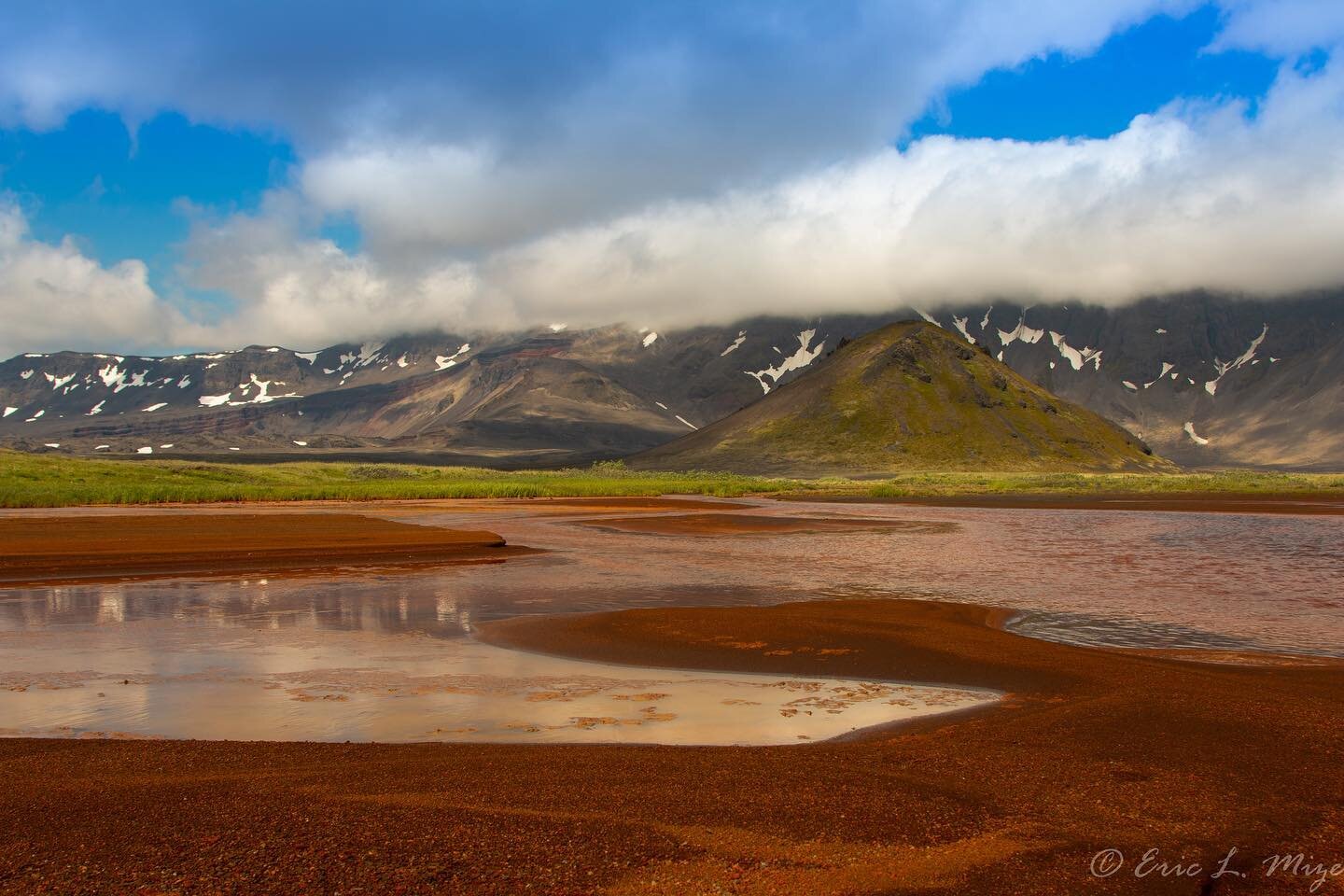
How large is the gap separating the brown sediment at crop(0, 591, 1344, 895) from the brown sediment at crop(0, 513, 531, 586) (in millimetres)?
24853

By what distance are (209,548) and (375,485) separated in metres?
67.2

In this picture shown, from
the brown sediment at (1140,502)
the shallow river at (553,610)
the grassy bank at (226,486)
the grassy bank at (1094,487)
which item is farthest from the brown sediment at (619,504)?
the shallow river at (553,610)

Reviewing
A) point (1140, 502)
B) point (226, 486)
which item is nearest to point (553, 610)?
point (226, 486)

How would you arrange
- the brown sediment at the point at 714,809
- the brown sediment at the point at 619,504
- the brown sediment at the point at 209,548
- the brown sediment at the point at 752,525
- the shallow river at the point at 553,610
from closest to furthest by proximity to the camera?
the brown sediment at the point at 714,809 < the shallow river at the point at 553,610 < the brown sediment at the point at 209,548 < the brown sediment at the point at 752,525 < the brown sediment at the point at 619,504

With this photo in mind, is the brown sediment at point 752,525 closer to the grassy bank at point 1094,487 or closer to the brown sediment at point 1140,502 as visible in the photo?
the brown sediment at point 1140,502

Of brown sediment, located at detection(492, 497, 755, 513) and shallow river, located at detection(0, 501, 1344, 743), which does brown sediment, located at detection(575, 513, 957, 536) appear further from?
brown sediment, located at detection(492, 497, 755, 513)

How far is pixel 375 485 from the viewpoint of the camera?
10281cm

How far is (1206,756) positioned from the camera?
11.0 meters

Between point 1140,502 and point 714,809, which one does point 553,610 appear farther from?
point 1140,502

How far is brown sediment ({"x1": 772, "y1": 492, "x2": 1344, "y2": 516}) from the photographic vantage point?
76.6 metres

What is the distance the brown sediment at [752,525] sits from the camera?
5453 cm

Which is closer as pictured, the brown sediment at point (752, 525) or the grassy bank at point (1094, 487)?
the brown sediment at point (752, 525)

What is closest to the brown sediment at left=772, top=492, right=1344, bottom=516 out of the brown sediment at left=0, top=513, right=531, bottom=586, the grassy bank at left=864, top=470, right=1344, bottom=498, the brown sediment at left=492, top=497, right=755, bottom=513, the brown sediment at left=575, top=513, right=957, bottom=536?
the grassy bank at left=864, top=470, right=1344, bottom=498

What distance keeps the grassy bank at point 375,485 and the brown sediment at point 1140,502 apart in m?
7.27
